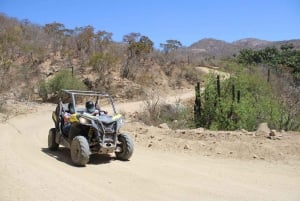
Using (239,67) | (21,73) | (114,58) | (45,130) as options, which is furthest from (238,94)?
(21,73)

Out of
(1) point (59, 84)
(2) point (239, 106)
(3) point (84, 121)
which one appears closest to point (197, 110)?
(2) point (239, 106)

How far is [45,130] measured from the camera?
16.5 meters

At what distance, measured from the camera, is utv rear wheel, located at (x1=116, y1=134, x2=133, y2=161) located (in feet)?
35.5

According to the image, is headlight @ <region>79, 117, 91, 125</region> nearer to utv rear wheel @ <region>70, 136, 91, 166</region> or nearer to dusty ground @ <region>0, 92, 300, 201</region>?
utv rear wheel @ <region>70, 136, 91, 166</region>

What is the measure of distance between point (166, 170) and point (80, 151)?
6.77 ft

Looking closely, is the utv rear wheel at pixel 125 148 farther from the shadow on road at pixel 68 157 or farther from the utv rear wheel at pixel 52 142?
the utv rear wheel at pixel 52 142

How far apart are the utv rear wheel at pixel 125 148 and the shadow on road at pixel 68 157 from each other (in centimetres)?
31

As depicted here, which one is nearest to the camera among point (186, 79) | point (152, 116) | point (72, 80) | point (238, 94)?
point (238, 94)

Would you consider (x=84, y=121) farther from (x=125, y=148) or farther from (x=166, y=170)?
(x=166, y=170)

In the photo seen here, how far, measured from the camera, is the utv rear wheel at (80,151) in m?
9.82

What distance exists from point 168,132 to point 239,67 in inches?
271

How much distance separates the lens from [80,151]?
984 centimetres

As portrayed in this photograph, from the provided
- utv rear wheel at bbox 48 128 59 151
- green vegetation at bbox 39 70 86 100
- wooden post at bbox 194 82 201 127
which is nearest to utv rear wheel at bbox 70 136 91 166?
utv rear wheel at bbox 48 128 59 151

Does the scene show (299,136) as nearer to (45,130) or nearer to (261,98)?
(261,98)
